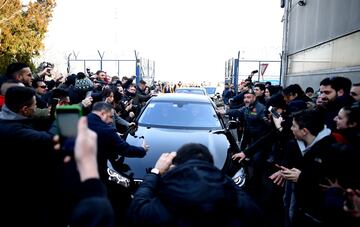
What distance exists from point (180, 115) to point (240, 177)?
1.88 meters

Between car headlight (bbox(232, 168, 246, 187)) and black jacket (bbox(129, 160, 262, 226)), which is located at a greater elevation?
black jacket (bbox(129, 160, 262, 226))

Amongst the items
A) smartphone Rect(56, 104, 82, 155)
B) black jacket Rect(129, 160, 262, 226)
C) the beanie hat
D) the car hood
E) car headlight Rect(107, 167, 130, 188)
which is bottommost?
car headlight Rect(107, 167, 130, 188)

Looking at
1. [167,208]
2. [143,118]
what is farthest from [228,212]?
[143,118]

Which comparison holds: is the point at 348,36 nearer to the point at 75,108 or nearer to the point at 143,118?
the point at 143,118

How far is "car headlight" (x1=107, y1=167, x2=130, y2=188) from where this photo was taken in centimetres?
394

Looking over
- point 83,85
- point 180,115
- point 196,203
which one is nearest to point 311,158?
point 196,203

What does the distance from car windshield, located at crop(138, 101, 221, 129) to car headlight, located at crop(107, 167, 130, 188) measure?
1.52 m

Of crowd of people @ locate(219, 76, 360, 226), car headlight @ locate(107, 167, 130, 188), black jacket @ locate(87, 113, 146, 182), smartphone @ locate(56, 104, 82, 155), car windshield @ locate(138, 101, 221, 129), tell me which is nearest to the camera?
smartphone @ locate(56, 104, 82, 155)

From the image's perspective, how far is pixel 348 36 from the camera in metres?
8.37

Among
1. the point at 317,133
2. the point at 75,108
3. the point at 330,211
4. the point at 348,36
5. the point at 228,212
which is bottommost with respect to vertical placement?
the point at 330,211

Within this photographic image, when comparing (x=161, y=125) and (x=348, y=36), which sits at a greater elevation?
(x=348, y=36)

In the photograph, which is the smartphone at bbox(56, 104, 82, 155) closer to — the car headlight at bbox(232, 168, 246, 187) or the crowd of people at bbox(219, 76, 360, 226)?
the crowd of people at bbox(219, 76, 360, 226)

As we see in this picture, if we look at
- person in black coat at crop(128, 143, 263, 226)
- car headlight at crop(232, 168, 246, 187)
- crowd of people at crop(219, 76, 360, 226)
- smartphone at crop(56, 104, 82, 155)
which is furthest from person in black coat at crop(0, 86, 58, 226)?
car headlight at crop(232, 168, 246, 187)

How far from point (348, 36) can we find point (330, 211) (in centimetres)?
746
